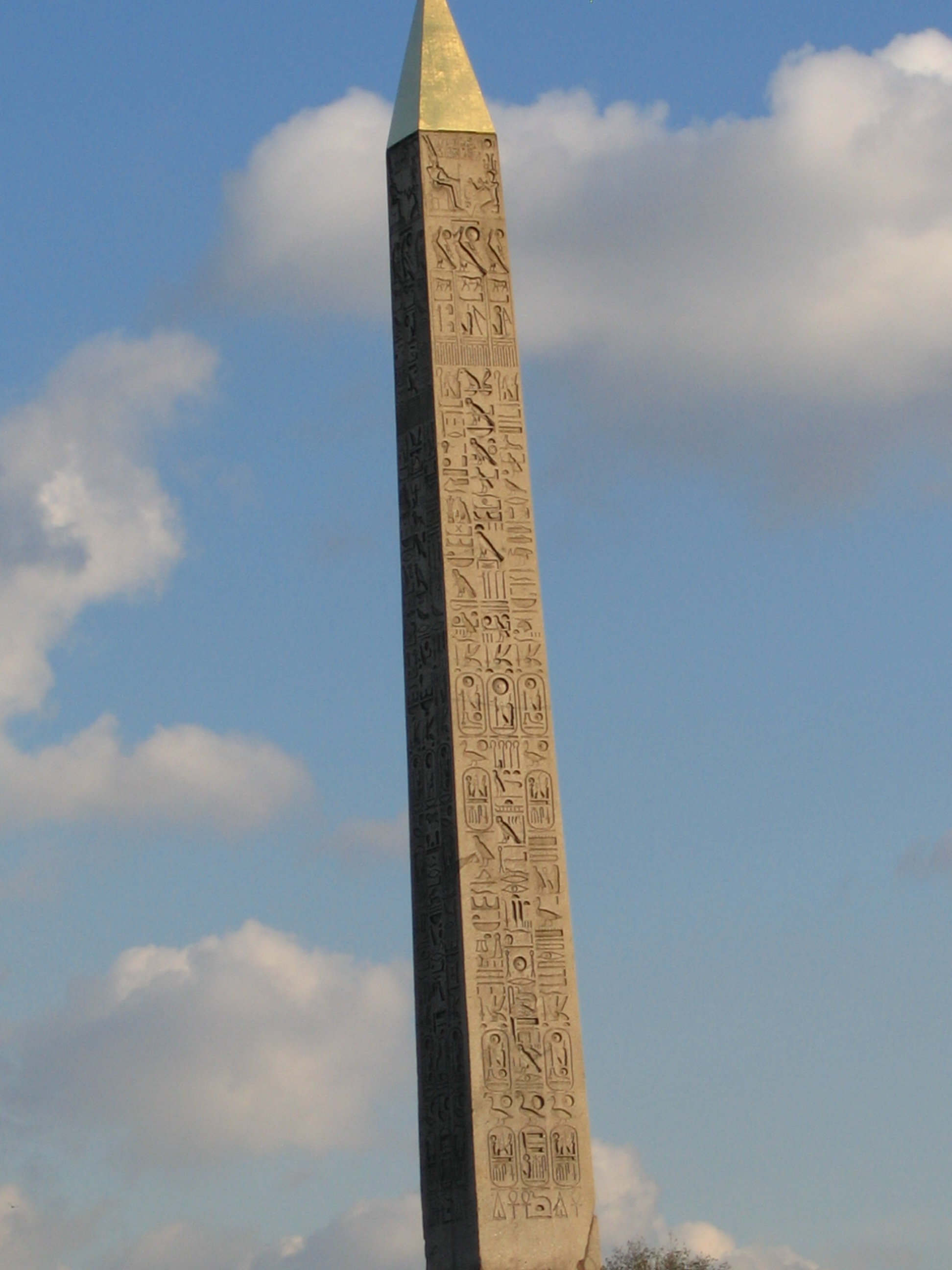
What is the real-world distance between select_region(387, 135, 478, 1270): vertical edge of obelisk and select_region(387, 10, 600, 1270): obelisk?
17mm

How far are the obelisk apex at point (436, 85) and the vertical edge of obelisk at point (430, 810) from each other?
218 millimetres

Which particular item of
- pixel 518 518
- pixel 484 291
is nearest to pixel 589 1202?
pixel 518 518

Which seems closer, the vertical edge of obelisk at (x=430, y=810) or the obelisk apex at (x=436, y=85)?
the vertical edge of obelisk at (x=430, y=810)

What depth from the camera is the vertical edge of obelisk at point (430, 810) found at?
1667 centimetres

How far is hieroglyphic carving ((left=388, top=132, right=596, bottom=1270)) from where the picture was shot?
54.4 feet

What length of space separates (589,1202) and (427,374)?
16.5 ft

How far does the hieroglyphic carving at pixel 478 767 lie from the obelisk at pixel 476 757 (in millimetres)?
12

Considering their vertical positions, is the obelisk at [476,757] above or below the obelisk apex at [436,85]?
below

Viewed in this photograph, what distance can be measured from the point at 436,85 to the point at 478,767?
4.55 meters

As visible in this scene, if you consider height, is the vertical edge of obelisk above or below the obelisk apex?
below

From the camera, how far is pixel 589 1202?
54.6 feet

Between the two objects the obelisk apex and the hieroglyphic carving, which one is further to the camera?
the obelisk apex

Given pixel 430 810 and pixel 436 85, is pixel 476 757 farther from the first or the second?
pixel 436 85

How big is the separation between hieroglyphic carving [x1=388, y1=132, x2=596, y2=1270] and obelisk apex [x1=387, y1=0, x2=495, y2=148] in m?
0.13
